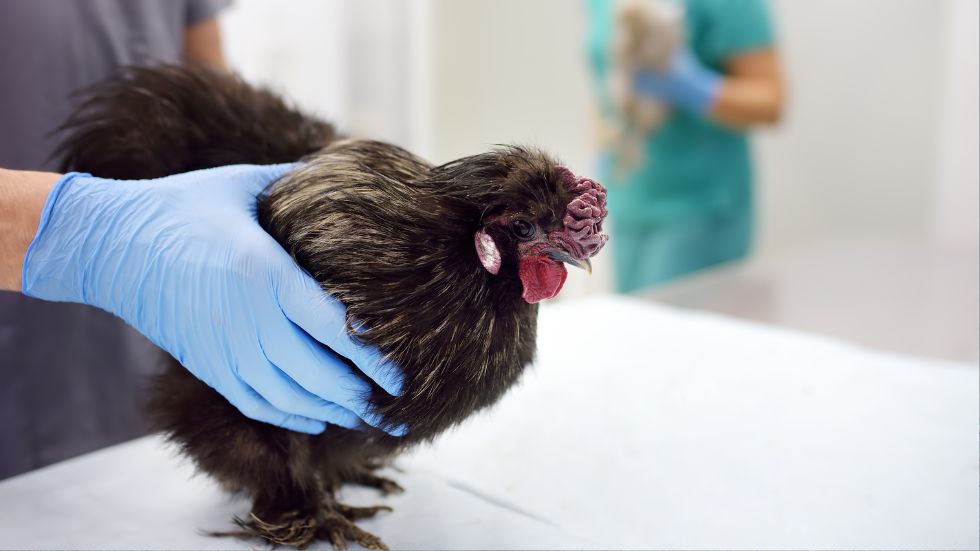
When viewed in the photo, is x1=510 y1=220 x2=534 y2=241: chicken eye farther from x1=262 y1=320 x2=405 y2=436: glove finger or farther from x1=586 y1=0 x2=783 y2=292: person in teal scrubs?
x1=586 y1=0 x2=783 y2=292: person in teal scrubs

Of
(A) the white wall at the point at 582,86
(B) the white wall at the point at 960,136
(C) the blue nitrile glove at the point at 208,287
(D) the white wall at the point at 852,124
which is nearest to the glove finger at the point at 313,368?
(C) the blue nitrile glove at the point at 208,287

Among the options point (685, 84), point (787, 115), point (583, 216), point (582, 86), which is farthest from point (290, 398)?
point (582, 86)

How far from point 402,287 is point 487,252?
0.09 meters

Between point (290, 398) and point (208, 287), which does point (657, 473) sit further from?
point (208, 287)

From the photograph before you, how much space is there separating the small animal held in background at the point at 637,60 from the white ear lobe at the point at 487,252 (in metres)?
1.79

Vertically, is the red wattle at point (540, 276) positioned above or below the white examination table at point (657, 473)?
above

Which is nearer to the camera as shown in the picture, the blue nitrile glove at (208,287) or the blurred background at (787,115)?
the blue nitrile glove at (208,287)

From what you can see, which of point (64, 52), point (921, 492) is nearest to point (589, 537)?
point (921, 492)

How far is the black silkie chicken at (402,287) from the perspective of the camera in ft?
2.36

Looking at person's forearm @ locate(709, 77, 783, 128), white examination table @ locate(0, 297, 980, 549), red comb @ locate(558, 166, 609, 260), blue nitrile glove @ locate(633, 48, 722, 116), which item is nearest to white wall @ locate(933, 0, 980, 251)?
white examination table @ locate(0, 297, 980, 549)

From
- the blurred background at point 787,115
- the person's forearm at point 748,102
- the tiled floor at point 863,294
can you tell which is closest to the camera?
the tiled floor at point 863,294

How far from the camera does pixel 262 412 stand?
0.82m

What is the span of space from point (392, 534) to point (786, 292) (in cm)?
151

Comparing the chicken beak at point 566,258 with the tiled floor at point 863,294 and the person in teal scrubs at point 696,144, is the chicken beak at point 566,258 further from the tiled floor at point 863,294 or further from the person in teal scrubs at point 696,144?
the person in teal scrubs at point 696,144
